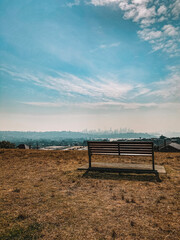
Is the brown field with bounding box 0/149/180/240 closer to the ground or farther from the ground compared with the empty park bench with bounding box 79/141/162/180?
closer to the ground

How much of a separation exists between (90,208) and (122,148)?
332 cm

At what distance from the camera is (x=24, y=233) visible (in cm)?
290

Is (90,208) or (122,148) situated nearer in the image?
(90,208)

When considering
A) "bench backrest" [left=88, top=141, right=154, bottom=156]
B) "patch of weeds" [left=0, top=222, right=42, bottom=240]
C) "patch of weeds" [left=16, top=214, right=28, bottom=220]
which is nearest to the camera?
"patch of weeds" [left=0, top=222, right=42, bottom=240]

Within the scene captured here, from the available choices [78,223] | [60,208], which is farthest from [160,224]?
[60,208]

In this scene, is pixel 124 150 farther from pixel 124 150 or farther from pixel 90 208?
pixel 90 208

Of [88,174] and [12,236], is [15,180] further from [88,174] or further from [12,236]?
[12,236]

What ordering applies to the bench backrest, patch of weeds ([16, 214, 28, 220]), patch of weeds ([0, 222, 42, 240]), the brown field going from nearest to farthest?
1. patch of weeds ([0, 222, 42, 240])
2. the brown field
3. patch of weeds ([16, 214, 28, 220])
4. the bench backrest

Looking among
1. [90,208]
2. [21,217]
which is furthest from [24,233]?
[90,208]

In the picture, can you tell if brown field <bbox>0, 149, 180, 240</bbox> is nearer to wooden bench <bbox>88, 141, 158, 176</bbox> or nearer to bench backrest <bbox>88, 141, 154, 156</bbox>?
wooden bench <bbox>88, 141, 158, 176</bbox>

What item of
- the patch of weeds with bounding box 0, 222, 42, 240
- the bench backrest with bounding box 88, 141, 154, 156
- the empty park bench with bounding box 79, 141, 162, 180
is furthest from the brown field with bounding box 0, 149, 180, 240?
the bench backrest with bounding box 88, 141, 154, 156

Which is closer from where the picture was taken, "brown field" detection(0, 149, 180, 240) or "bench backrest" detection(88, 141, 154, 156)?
"brown field" detection(0, 149, 180, 240)

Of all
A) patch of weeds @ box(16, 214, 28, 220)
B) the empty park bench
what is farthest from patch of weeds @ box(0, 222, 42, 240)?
the empty park bench

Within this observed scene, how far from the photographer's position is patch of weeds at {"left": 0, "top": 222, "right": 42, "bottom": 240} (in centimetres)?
278
